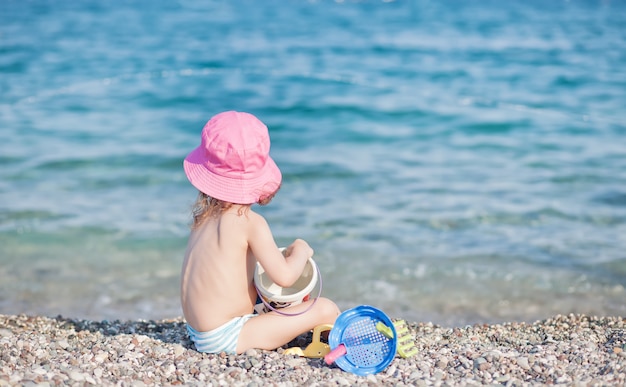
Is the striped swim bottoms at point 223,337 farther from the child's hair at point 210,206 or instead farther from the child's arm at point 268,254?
the child's hair at point 210,206

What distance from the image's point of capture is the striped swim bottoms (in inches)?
148

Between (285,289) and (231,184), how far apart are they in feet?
2.66

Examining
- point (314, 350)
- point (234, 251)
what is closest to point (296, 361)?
point (314, 350)

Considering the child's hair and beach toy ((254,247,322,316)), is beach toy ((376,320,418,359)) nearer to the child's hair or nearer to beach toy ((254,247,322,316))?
beach toy ((254,247,322,316))

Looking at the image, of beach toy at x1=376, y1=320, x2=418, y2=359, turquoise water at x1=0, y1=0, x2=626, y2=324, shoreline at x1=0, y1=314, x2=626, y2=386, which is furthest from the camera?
turquoise water at x1=0, y1=0, x2=626, y2=324

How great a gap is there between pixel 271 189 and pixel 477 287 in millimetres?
2790

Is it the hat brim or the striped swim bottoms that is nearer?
the hat brim

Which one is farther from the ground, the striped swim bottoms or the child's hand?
the child's hand

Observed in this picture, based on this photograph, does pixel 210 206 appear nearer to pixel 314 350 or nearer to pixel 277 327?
pixel 277 327

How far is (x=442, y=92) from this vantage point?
42.2 ft

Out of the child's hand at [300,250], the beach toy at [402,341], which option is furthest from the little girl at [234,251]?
the beach toy at [402,341]

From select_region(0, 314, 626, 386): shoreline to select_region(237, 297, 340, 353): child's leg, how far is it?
0.06 m

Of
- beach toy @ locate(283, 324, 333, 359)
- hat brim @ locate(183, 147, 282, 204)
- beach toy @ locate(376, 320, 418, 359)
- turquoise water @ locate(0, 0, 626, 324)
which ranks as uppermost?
hat brim @ locate(183, 147, 282, 204)

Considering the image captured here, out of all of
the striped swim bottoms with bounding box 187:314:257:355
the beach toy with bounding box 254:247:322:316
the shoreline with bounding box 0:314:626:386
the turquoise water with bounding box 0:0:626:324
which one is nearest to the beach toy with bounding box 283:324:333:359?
the shoreline with bounding box 0:314:626:386
